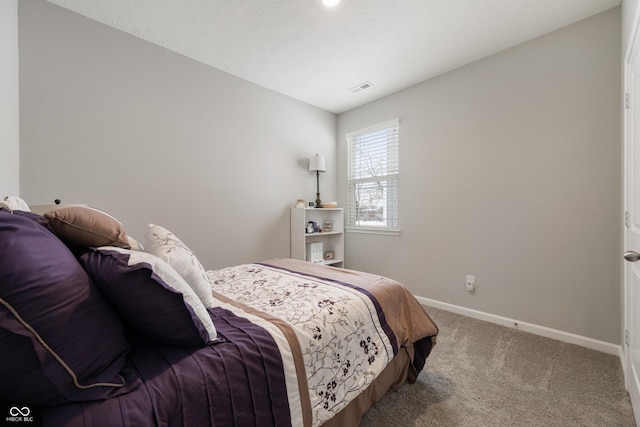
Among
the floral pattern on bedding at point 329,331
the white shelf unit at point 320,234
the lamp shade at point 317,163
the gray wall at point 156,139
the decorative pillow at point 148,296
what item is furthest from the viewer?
the lamp shade at point 317,163

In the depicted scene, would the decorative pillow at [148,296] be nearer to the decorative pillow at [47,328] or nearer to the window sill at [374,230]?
the decorative pillow at [47,328]

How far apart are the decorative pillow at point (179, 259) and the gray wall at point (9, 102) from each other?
103 cm

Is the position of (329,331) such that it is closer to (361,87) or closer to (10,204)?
(10,204)

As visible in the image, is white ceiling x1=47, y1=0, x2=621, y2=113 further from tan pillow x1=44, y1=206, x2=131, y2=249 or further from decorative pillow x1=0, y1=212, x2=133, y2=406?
decorative pillow x1=0, y1=212, x2=133, y2=406

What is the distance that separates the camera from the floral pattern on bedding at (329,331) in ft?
3.60

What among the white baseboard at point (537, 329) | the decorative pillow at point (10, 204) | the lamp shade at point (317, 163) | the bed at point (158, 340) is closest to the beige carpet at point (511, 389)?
the white baseboard at point (537, 329)

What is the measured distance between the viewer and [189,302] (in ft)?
2.97

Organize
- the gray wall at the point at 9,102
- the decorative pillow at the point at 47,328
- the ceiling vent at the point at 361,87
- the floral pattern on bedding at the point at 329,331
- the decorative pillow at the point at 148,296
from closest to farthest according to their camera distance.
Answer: the decorative pillow at the point at 47,328
the decorative pillow at the point at 148,296
the floral pattern on bedding at the point at 329,331
the gray wall at the point at 9,102
the ceiling vent at the point at 361,87

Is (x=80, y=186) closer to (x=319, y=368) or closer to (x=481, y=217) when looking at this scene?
(x=319, y=368)

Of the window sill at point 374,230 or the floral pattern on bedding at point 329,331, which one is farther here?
the window sill at point 374,230

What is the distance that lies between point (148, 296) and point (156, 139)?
214cm

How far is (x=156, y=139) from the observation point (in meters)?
2.43

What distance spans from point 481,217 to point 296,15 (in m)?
2.45

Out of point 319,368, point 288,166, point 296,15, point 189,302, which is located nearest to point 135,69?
point 296,15
